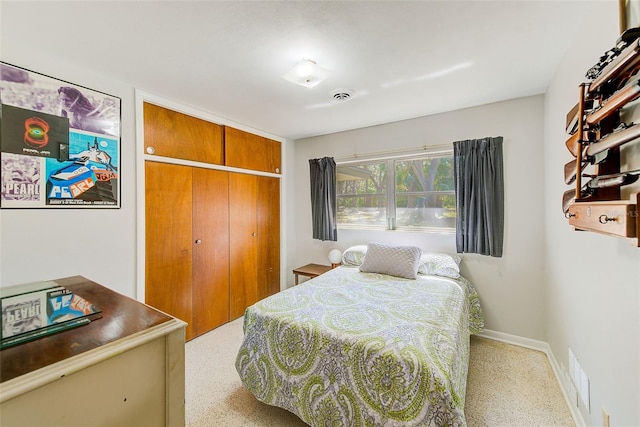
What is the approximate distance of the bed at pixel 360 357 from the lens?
122 cm

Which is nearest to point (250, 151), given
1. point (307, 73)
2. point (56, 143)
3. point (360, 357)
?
point (307, 73)

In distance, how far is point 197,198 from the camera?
2744 millimetres

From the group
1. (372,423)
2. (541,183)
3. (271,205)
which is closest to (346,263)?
(271,205)

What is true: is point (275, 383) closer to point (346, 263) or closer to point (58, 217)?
point (346, 263)

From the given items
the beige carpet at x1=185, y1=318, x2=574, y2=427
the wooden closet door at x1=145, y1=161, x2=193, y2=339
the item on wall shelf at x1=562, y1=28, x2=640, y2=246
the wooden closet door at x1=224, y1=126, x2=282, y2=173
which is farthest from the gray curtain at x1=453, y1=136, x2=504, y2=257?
the wooden closet door at x1=145, y1=161, x2=193, y2=339

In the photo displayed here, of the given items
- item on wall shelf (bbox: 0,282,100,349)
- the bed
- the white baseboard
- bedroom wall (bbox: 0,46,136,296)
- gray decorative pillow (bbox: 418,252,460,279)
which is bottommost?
the white baseboard

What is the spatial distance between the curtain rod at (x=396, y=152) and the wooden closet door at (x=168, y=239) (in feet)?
6.51

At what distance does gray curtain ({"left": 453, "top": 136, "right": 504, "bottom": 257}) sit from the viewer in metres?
2.54

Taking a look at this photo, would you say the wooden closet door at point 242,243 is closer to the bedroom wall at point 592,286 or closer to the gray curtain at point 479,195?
the gray curtain at point 479,195

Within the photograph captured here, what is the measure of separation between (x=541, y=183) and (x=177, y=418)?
3.14 metres

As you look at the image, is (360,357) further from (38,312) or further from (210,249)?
(210,249)

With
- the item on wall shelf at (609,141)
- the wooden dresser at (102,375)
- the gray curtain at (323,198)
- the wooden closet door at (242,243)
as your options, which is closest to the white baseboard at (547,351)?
the item on wall shelf at (609,141)

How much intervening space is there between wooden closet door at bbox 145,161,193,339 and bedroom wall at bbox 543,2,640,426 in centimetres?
306

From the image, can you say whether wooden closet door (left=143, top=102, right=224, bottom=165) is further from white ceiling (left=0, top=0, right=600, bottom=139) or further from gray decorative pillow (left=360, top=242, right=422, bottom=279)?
gray decorative pillow (left=360, top=242, right=422, bottom=279)
